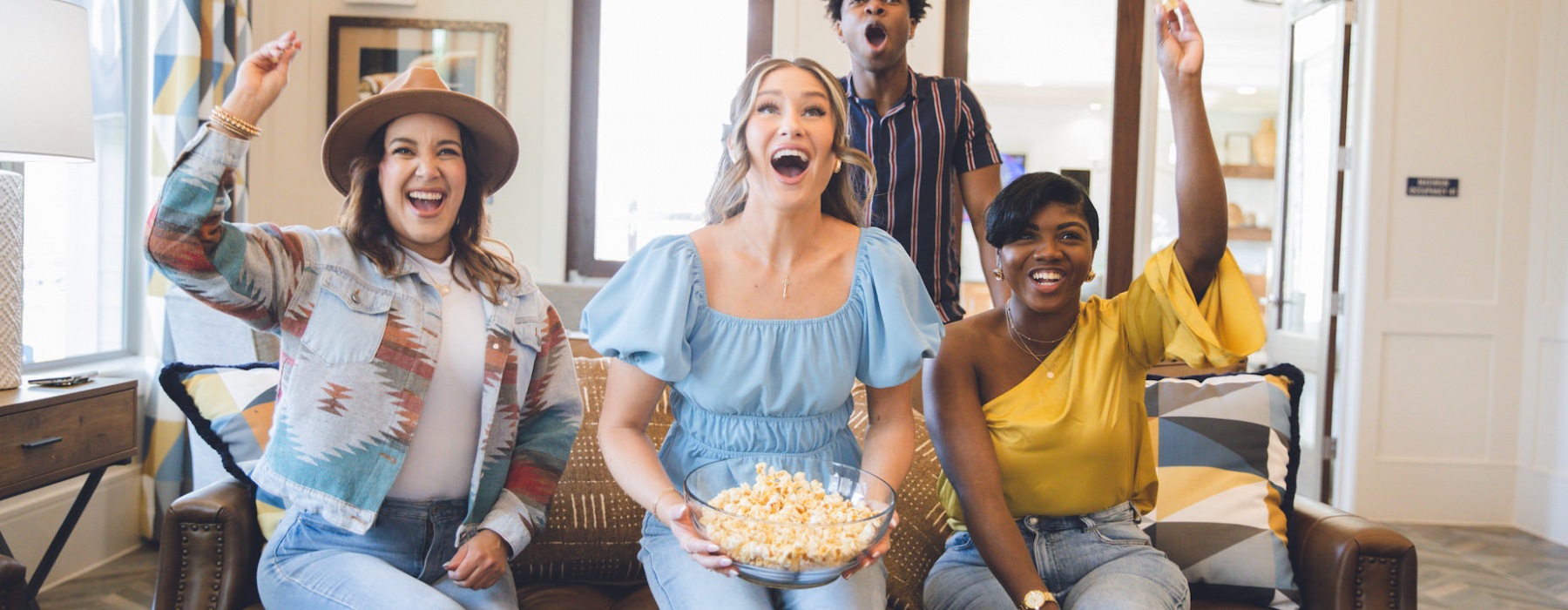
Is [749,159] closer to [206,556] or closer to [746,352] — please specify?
[746,352]

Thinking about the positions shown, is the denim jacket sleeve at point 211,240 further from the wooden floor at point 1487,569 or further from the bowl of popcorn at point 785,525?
the wooden floor at point 1487,569

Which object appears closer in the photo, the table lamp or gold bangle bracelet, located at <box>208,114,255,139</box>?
gold bangle bracelet, located at <box>208,114,255,139</box>

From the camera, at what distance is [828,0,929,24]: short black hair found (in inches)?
89.8

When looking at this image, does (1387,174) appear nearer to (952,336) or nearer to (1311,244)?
(1311,244)

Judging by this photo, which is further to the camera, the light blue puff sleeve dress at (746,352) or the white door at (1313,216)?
the white door at (1313,216)

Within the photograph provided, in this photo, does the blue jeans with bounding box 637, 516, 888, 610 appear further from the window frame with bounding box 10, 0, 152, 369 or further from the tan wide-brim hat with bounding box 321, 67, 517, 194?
the window frame with bounding box 10, 0, 152, 369

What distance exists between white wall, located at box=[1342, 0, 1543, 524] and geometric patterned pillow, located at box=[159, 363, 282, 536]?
167 inches

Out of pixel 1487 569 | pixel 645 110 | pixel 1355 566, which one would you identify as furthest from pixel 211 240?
pixel 1487 569

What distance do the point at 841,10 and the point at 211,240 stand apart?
1.43 m

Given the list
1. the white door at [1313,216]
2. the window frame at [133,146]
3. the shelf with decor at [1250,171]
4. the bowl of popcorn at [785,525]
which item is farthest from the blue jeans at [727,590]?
the shelf with decor at [1250,171]

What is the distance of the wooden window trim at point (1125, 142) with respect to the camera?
437cm

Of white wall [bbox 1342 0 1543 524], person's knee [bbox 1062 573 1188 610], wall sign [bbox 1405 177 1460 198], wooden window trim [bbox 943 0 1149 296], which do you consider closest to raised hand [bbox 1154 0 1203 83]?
person's knee [bbox 1062 573 1188 610]

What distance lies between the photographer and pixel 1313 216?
4.68m

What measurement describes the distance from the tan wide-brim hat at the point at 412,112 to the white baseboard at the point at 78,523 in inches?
76.6
